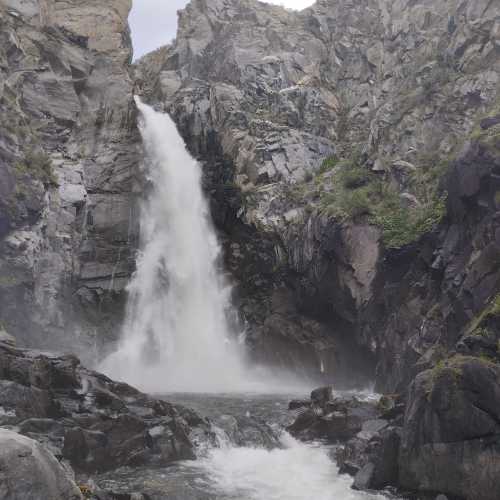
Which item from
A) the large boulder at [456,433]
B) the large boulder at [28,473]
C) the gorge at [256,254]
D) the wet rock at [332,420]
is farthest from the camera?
the wet rock at [332,420]

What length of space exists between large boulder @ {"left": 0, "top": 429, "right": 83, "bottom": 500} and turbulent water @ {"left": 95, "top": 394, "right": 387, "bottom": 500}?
17.5 feet

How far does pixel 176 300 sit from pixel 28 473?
95.2 ft

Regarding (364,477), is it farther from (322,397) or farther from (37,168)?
(37,168)

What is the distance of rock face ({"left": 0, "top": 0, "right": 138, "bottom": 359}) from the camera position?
2970 centimetres

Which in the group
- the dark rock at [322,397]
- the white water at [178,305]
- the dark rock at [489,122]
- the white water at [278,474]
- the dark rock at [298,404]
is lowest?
the white water at [278,474]

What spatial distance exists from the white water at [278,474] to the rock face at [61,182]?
16862 millimetres

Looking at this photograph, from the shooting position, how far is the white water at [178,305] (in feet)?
110

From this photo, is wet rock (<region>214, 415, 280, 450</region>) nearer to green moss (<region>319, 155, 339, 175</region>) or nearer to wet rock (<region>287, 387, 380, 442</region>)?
wet rock (<region>287, 387, 380, 442</region>)

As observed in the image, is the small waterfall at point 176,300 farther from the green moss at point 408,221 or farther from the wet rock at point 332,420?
the green moss at point 408,221

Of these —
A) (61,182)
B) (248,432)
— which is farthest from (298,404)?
(61,182)

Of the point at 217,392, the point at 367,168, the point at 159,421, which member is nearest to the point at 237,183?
the point at 367,168

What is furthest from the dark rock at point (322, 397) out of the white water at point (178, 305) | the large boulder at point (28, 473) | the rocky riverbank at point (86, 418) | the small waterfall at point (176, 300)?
the large boulder at point (28, 473)

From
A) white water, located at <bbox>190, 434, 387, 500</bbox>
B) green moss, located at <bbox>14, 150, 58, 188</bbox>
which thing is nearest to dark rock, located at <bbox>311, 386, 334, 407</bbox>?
white water, located at <bbox>190, 434, 387, 500</bbox>

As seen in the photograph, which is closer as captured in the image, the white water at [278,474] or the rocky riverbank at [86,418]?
the white water at [278,474]
